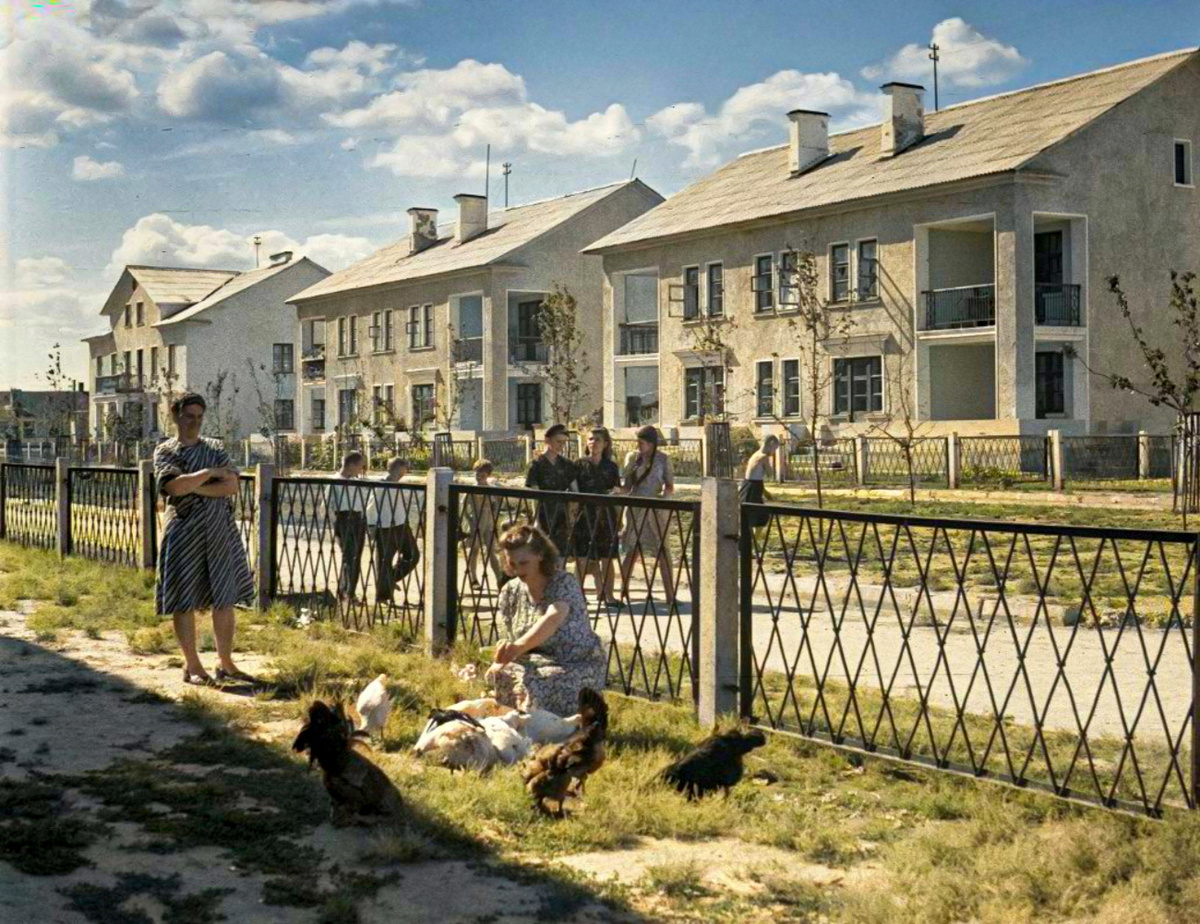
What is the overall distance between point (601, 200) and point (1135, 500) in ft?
103

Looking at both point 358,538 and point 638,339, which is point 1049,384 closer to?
point 638,339

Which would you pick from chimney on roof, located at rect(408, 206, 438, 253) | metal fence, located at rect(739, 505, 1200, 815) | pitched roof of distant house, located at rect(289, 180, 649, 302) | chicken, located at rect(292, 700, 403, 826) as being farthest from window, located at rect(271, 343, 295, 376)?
chicken, located at rect(292, 700, 403, 826)

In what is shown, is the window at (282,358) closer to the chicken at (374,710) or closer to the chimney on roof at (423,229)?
the chimney on roof at (423,229)

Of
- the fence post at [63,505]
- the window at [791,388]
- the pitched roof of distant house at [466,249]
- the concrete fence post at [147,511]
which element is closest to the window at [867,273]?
the window at [791,388]

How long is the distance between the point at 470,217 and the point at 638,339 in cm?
1266

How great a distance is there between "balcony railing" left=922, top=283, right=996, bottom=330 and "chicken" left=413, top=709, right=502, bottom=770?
32083 millimetres

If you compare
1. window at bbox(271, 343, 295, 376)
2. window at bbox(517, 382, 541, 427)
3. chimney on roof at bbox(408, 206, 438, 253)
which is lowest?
window at bbox(517, 382, 541, 427)

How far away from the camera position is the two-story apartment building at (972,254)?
3641 cm

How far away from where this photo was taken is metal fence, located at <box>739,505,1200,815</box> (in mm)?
6113

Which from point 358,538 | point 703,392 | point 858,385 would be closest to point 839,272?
point 858,385

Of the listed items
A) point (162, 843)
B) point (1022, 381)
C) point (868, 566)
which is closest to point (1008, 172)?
point (1022, 381)

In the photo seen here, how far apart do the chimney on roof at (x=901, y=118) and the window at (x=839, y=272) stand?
9.81 feet

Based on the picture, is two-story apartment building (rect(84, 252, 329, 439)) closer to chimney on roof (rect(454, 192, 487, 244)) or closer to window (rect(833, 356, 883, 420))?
chimney on roof (rect(454, 192, 487, 244))

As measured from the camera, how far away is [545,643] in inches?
300
